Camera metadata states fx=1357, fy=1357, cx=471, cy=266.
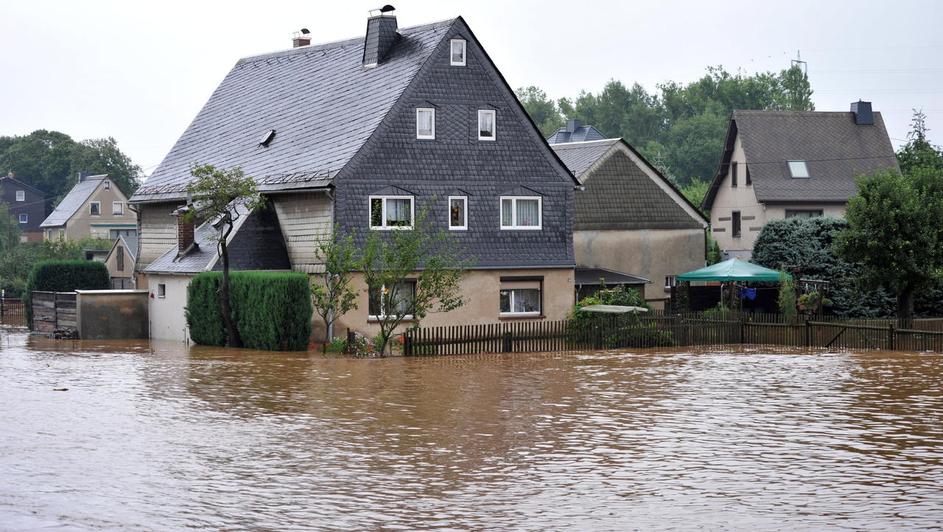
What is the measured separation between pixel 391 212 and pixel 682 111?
105 m

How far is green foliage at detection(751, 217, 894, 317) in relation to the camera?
5056 centimetres

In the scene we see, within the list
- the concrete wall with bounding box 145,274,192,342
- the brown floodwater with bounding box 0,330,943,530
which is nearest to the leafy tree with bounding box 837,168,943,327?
the brown floodwater with bounding box 0,330,943,530

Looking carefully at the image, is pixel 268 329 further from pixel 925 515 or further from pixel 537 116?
pixel 537 116

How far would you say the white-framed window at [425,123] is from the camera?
44.2 meters

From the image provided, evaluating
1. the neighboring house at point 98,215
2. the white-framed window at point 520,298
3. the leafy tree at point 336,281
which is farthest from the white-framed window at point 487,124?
the neighboring house at point 98,215

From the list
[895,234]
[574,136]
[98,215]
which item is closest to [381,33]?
[895,234]

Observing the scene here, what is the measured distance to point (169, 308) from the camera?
47.1m

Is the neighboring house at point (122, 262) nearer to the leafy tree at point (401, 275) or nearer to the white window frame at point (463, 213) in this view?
the white window frame at point (463, 213)

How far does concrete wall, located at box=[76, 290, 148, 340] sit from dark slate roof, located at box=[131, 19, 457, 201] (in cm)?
443

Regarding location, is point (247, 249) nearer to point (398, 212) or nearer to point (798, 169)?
point (398, 212)

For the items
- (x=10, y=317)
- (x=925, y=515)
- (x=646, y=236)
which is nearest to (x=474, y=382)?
(x=925, y=515)

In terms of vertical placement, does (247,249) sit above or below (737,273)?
above

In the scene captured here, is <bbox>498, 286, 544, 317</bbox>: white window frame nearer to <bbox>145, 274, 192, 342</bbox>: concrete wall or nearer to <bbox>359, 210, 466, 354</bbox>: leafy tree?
<bbox>359, 210, 466, 354</bbox>: leafy tree

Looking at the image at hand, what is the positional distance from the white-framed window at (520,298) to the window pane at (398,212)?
4.46 m
